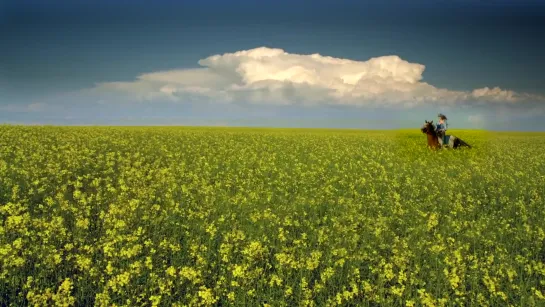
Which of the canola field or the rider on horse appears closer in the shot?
the canola field

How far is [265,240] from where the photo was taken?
1084 cm

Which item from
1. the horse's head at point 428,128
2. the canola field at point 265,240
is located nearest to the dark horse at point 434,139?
the horse's head at point 428,128

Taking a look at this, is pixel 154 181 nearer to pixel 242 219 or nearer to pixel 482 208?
pixel 242 219

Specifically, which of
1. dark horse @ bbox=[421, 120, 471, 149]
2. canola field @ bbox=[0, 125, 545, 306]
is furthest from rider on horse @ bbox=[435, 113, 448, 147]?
canola field @ bbox=[0, 125, 545, 306]

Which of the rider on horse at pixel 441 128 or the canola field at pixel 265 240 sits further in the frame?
the rider on horse at pixel 441 128

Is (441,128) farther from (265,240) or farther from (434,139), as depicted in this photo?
(265,240)

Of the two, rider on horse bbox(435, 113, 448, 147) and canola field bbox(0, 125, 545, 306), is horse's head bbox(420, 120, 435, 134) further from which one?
canola field bbox(0, 125, 545, 306)

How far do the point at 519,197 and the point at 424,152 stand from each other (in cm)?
1329

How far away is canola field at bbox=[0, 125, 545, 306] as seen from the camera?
8.71 m

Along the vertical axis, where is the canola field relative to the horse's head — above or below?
below

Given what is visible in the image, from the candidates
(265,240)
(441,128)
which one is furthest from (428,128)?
(265,240)

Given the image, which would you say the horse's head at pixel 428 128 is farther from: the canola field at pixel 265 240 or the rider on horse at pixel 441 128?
the canola field at pixel 265 240

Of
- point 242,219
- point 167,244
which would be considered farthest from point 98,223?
point 242,219

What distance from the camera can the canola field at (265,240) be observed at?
8.71 meters
